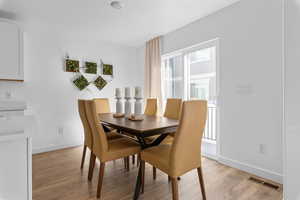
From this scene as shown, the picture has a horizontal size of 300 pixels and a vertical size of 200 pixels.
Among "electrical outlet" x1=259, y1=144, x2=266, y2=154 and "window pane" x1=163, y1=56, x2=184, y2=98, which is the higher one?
"window pane" x1=163, y1=56, x2=184, y2=98

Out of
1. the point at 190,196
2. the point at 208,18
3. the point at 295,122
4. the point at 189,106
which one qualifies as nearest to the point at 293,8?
the point at 295,122

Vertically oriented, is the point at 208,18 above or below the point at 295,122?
above

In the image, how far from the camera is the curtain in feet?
11.9

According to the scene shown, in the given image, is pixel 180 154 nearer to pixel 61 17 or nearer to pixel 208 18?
pixel 208 18

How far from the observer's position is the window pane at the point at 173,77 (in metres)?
3.39

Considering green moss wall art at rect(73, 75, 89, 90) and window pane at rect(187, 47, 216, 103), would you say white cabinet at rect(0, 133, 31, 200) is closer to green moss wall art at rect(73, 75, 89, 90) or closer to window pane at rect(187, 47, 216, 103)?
window pane at rect(187, 47, 216, 103)

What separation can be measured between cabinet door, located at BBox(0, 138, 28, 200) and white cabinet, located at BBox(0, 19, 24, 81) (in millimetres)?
2740

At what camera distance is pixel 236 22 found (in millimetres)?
2314

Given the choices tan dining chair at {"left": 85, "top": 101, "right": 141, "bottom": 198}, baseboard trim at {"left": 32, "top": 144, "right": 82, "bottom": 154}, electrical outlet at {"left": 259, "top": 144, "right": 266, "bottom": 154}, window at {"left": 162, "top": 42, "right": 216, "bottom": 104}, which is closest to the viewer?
tan dining chair at {"left": 85, "top": 101, "right": 141, "bottom": 198}

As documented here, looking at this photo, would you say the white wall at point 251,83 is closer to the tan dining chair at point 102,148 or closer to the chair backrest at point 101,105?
the tan dining chair at point 102,148

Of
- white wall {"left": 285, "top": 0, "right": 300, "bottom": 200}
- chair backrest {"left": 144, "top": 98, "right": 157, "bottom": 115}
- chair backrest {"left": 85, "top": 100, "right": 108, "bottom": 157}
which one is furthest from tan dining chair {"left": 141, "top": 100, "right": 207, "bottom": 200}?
chair backrest {"left": 144, "top": 98, "right": 157, "bottom": 115}

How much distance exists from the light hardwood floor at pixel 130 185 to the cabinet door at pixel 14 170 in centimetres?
133

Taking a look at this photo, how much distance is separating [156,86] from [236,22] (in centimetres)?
196

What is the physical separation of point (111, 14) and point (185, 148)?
238 cm
